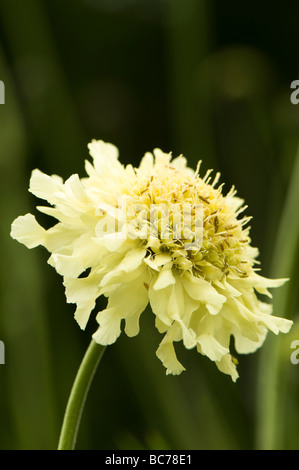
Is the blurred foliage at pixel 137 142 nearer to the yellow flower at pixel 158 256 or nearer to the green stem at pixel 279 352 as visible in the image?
the green stem at pixel 279 352

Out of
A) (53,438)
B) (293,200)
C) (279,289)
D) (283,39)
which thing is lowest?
(53,438)

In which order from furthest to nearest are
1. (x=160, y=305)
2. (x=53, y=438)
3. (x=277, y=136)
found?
(x=277, y=136), (x=53, y=438), (x=160, y=305)

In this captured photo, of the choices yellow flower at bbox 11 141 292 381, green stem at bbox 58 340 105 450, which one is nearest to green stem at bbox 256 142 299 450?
yellow flower at bbox 11 141 292 381

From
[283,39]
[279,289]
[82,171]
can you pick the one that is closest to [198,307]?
[279,289]

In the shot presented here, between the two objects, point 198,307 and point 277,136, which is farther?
point 277,136

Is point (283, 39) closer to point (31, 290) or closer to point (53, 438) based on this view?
point (31, 290)

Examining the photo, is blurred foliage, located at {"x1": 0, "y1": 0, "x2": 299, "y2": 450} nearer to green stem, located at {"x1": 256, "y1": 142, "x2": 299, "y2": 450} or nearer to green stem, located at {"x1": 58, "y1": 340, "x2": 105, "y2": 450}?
green stem, located at {"x1": 256, "y1": 142, "x2": 299, "y2": 450}
